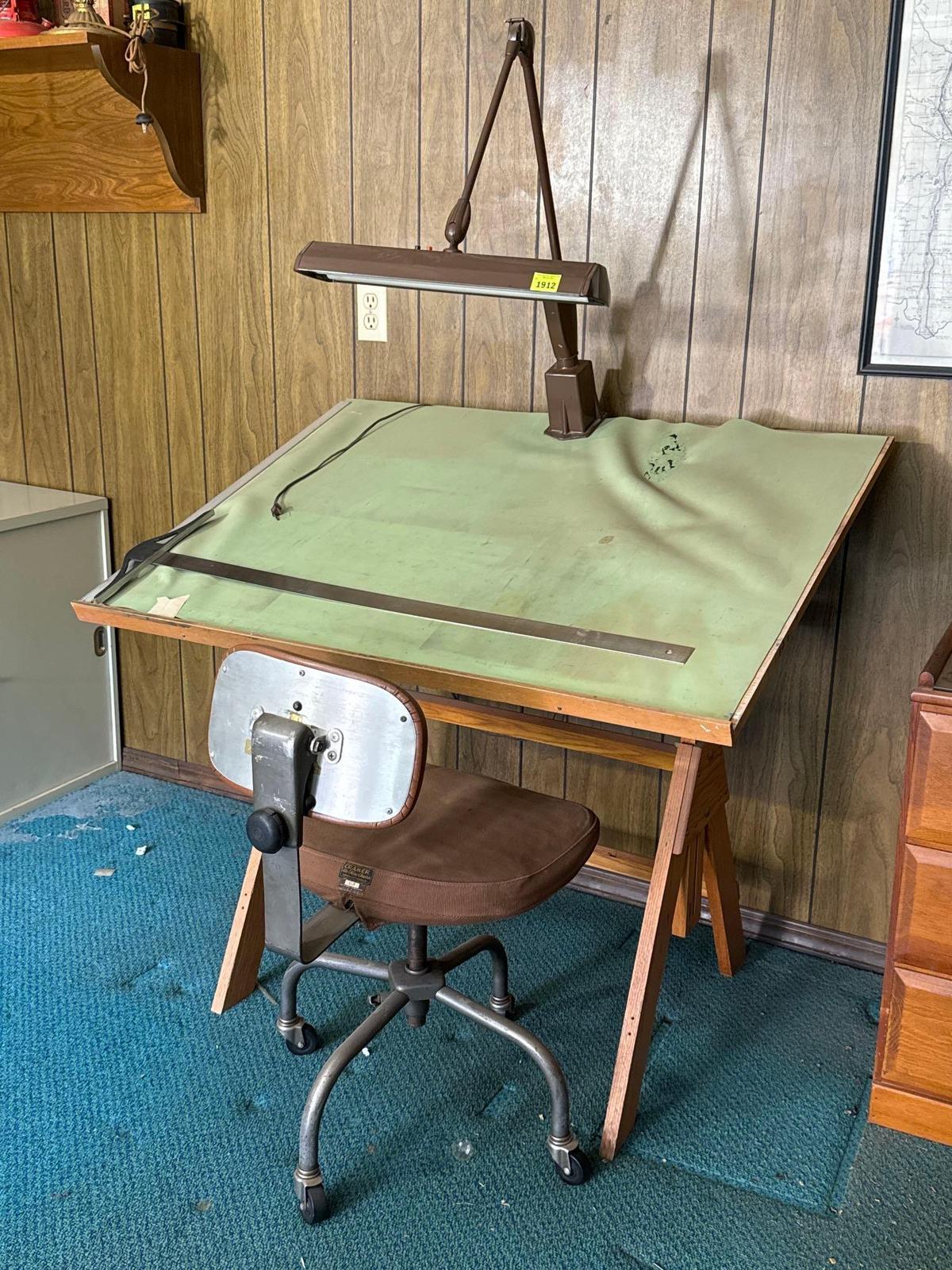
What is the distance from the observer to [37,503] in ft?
9.62

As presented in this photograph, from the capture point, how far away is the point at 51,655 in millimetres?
2951

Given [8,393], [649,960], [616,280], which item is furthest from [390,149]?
[649,960]

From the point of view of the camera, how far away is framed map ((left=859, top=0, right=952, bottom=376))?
1.91 meters

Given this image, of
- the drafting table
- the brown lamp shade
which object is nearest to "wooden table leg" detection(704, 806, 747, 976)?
the drafting table

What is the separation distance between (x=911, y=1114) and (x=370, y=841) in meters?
0.98

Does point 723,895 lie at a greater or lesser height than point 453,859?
lesser

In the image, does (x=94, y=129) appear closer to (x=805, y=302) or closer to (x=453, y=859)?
(x=805, y=302)

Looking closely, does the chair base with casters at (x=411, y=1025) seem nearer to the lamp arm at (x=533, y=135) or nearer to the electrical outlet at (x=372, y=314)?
the lamp arm at (x=533, y=135)

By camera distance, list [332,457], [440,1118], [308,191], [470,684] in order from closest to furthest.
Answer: [470,684]
[440,1118]
[332,457]
[308,191]

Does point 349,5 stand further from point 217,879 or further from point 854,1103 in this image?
point 854,1103

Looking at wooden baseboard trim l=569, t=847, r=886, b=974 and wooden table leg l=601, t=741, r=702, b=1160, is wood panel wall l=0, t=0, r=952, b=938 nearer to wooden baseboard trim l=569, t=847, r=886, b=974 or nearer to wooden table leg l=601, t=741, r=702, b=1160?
wooden baseboard trim l=569, t=847, r=886, b=974

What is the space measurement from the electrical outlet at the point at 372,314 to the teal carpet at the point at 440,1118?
4.25ft

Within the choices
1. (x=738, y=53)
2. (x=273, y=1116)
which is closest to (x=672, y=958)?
(x=273, y=1116)

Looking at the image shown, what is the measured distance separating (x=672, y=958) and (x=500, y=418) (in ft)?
3.81
